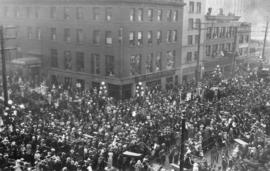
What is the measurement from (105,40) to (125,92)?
6151mm

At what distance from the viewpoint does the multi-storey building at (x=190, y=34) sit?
46.6 metres

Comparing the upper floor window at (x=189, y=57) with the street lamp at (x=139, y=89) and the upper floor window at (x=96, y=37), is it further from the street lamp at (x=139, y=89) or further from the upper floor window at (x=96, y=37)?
the upper floor window at (x=96, y=37)

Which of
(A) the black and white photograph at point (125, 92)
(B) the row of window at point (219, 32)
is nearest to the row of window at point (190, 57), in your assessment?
(A) the black and white photograph at point (125, 92)

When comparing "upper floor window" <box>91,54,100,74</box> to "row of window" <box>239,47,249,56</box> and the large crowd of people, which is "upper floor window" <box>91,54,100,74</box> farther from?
"row of window" <box>239,47,249,56</box>

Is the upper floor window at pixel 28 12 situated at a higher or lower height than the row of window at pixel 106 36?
higher

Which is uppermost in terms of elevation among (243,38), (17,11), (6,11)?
(6,11)

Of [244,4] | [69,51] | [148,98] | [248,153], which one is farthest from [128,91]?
[244,4]

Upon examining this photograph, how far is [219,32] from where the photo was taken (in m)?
53.5

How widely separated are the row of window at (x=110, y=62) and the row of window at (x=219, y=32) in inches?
394

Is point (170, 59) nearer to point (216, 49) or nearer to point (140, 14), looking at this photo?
point (140, 14)

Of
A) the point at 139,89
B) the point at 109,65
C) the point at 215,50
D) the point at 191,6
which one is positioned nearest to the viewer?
the point at 109,65

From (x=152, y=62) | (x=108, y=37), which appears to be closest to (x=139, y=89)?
(x=152, y=62)

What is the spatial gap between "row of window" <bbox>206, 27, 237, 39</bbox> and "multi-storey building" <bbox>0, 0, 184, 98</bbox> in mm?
8540

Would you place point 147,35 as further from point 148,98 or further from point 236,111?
point 236,111
